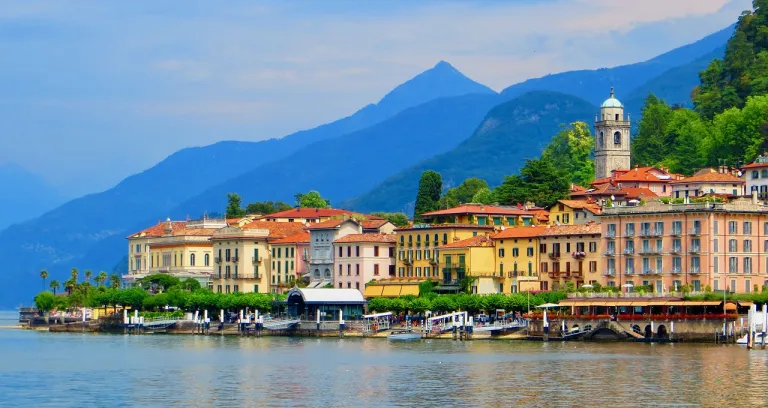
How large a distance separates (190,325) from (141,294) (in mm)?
14266

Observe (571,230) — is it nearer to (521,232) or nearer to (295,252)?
(521,232)

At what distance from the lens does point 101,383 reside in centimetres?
8106

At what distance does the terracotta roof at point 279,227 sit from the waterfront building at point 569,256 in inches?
1482

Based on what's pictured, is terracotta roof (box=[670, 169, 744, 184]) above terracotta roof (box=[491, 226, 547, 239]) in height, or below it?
above

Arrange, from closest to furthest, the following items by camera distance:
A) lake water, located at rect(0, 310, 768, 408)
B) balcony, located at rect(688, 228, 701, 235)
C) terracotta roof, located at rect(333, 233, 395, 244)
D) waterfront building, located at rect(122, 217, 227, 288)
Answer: lake water, located at rect(0, 310, 768, 408) → balcony, located at rect(688, 228, 701, 235) → terracotta roof, located at rect(333, 233, 395, 244) → waterfront building, located at rect(122, 217, 227, 288)

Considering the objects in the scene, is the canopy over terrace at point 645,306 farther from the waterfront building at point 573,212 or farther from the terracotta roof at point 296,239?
the terracotta roof at point 296,239

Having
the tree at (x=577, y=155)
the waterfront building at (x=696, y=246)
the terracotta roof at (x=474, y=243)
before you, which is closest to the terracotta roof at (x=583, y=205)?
the terracotta roof at (x=474, y=243)

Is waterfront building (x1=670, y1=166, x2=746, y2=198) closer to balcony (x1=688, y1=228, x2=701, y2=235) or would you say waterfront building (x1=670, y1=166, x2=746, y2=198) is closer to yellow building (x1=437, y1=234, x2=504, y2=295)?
balcony (x1=688, y1=228, x2=701, y2=235)

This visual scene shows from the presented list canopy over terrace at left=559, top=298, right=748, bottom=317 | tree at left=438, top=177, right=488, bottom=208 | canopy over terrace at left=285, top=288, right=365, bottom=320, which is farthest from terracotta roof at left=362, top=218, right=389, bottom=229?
canopy over terrace at left=559, top=298, right=748, bottom=317

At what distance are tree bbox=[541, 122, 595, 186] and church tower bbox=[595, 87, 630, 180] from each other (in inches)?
106

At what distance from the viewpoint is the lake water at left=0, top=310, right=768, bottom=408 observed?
2776 inches

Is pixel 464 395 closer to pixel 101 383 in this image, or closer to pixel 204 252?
pixel 101 383

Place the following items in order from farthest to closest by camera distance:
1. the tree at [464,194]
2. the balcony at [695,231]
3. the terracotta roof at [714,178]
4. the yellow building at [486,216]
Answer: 1. the tree at [464,194]
2. the yellow building at [486,216]
3. the terracotta roof at [714,178]
4. the balcony at [695,231]

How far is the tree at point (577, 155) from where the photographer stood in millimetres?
176875
